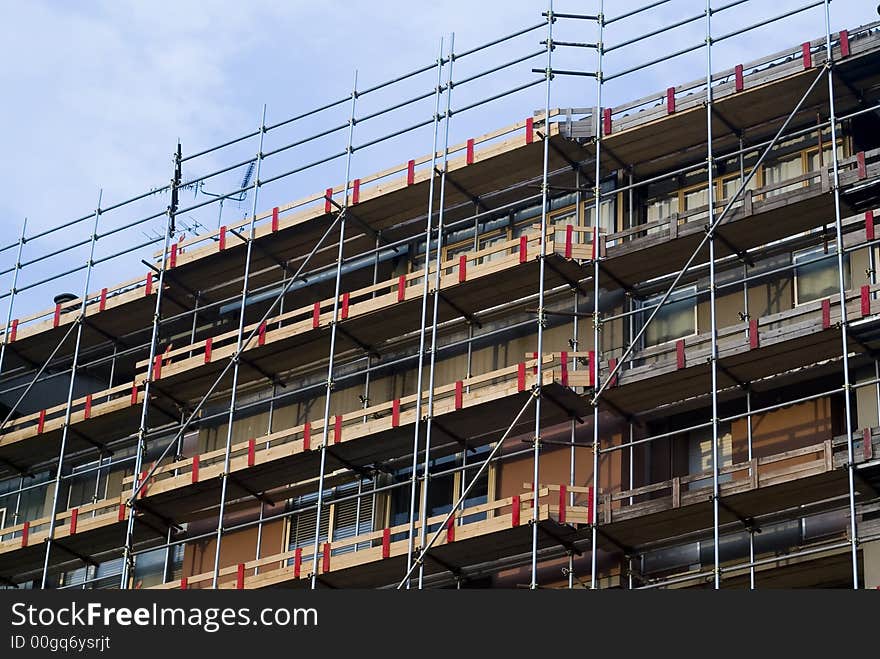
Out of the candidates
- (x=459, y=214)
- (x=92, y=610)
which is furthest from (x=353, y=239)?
(x=92, y=610)

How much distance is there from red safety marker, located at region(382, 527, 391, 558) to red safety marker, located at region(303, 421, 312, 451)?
3090 mm

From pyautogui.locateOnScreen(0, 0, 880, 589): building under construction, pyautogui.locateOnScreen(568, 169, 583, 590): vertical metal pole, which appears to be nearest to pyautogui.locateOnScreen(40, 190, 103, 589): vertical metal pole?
pyautogui.locateOnScreen(0, 0, 880, 589): building under construction

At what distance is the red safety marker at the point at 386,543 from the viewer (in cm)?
3856

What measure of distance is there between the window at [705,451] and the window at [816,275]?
9.77ft

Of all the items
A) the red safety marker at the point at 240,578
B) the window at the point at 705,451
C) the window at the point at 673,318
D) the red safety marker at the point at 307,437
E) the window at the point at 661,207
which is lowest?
the red safety marker at the point at 240,578

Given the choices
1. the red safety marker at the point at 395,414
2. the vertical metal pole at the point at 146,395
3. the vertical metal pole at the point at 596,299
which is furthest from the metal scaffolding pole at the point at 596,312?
the vertical metal pole at the point at 146,395

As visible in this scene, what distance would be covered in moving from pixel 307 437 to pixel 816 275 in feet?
36.8

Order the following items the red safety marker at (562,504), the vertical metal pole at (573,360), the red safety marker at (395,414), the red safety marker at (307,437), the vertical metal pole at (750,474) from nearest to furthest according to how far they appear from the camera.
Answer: the vertical metal pole at (750,474), the red safety marker at (562,504), the vertical metal pole at (573,360), the red safety marker at (395,414), the red safety marker at (307,437)

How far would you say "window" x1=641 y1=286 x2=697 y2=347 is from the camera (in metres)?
39.3

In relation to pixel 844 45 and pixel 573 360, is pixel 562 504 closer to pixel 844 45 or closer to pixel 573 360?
pixel 573 360

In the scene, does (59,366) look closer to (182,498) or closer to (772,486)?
(182,498)

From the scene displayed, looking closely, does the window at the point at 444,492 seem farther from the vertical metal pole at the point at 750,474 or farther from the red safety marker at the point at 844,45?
the red safety marker at the point at 844,45

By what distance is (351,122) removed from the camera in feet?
152

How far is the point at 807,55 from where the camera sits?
3900cm
